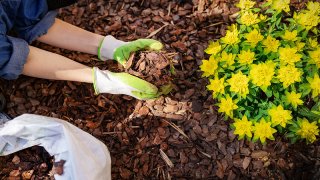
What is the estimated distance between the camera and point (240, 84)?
5.33 feet

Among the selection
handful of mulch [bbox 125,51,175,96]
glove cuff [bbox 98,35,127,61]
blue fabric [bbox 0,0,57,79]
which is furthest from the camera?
glove cuff [bbox 98,35,127,61]

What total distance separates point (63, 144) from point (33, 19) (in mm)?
723

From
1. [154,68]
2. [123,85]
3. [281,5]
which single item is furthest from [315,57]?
[123,85]

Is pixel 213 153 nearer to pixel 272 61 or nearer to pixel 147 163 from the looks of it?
pixel 147 163

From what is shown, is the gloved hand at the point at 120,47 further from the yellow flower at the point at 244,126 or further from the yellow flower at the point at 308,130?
the yellow flower at the point at 308,130

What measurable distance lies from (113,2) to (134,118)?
2.52 ft

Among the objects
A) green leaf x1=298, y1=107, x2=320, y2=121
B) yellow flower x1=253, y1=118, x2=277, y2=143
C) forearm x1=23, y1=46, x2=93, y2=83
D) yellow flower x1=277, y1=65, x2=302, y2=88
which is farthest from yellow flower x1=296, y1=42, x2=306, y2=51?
forearm x1=23, y1=46, x2=93, y2=83

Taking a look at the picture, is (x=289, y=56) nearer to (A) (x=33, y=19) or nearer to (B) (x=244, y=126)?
(B) (x=244, y=126)

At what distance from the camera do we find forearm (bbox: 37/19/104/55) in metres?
2.09

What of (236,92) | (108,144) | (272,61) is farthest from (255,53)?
(108,144)

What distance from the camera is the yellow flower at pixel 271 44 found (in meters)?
1.70

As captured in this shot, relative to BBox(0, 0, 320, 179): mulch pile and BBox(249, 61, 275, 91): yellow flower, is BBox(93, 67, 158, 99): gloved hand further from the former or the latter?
BBox(249, 61, 275, 91): yellow flower

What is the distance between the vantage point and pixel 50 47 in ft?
7.27

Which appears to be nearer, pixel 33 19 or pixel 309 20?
pixel 309 20
